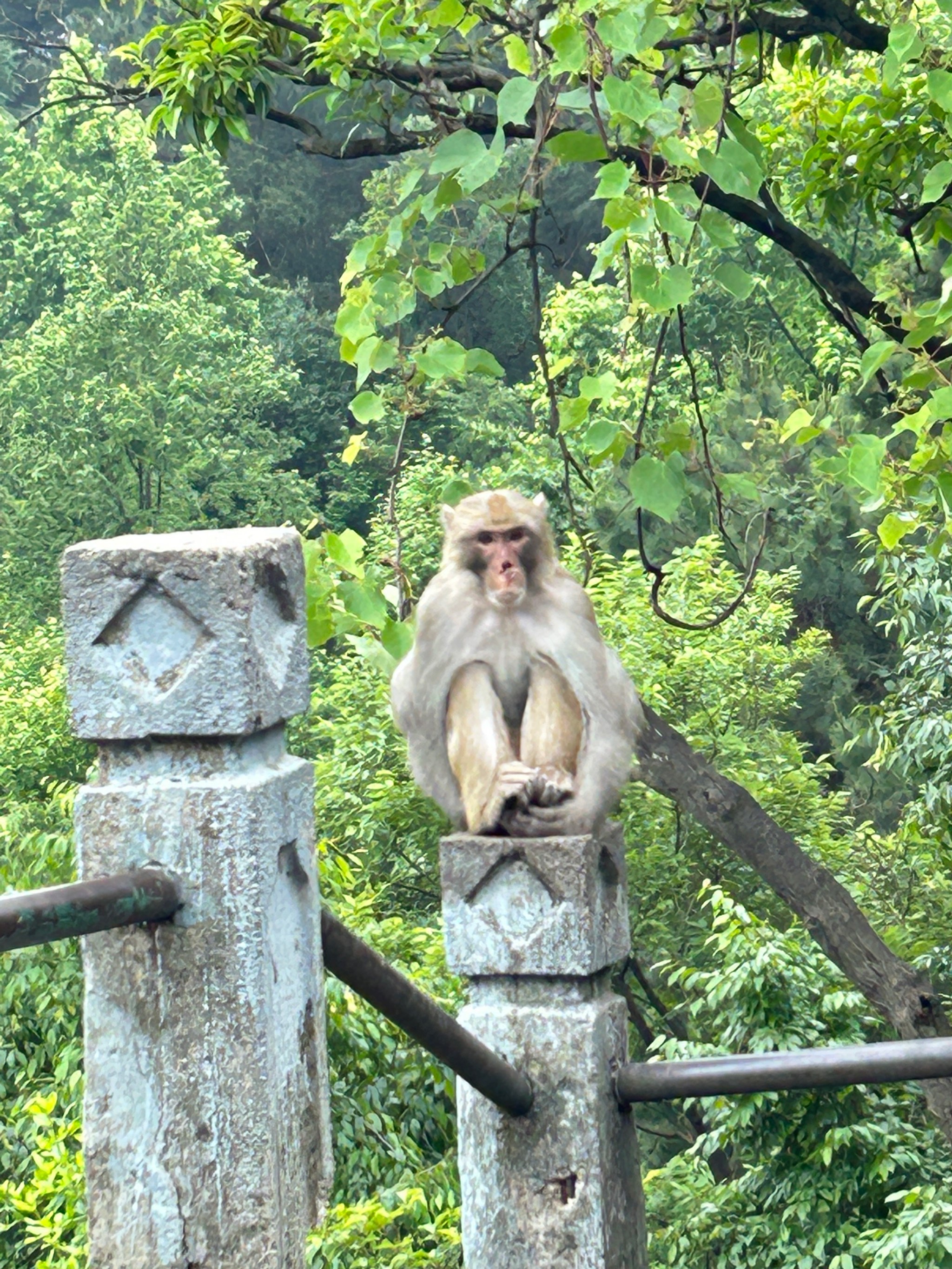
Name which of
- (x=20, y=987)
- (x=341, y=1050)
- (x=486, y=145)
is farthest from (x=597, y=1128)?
(x=20, y=987)

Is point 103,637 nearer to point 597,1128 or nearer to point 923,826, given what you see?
point 597,1128

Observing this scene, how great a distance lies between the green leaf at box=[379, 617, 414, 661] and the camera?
2.96 m

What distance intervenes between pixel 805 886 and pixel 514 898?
3466 millimetres

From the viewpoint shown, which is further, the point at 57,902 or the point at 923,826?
the point at 923,826

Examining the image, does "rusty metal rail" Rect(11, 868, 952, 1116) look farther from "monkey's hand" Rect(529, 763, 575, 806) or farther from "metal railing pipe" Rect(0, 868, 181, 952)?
"monkey's hand" Rect(529, 763, 575, 806)

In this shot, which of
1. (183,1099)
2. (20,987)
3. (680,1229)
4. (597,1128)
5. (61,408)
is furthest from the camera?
(61,408)

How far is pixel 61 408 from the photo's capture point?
1584 centimetres

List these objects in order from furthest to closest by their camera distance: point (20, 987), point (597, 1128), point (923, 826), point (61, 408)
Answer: point (61, 408) < point (923, 826) < point (20, 987) < point (597, 1128)

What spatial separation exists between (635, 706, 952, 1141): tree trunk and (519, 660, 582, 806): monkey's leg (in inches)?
73.5

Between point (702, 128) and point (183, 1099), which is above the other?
point (702, 128)

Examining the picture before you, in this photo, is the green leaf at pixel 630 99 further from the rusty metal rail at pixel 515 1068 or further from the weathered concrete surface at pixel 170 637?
the weathered concrete surface at pixel 170 637

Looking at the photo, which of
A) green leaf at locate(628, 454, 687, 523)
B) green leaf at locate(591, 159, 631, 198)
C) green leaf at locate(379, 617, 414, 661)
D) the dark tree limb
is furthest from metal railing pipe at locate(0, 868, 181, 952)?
the dark tree limb

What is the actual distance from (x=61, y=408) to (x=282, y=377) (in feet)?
8.16

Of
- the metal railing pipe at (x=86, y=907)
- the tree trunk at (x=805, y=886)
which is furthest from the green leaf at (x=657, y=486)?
the tree trunk at (x=805, y=886)
